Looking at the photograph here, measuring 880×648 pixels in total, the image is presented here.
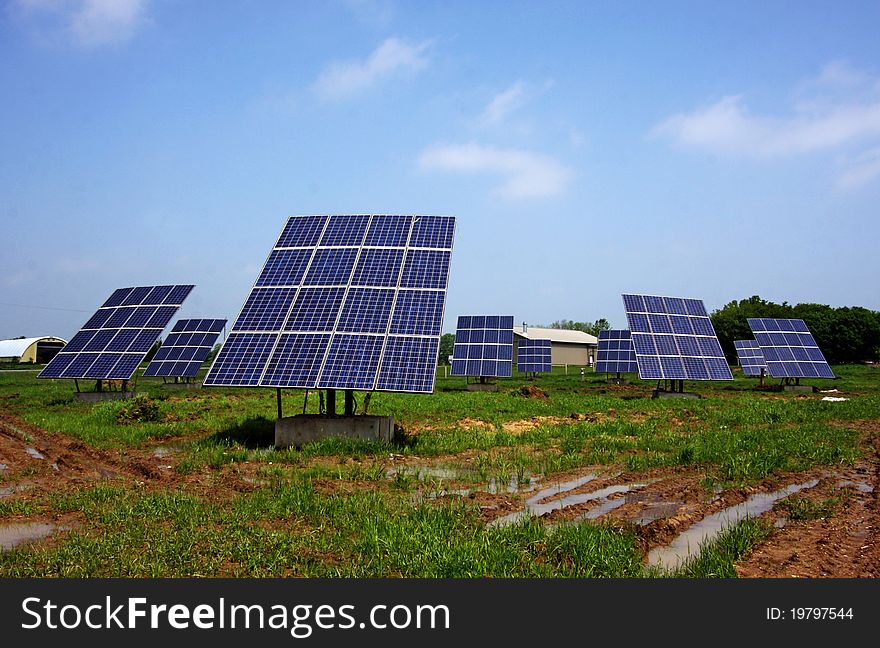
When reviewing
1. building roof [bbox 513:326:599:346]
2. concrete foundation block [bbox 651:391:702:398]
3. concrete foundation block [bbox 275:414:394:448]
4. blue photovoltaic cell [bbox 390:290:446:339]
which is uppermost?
building roof [bbox 513:326:599:346]

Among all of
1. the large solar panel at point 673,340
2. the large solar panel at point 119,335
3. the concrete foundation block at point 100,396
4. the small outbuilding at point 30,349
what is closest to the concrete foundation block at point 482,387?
the large solar panel at point 673,340

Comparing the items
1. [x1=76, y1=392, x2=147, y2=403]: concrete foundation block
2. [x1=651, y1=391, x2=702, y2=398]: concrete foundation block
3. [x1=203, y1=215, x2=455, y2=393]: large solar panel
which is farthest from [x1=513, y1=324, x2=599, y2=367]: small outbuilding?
[x1=203, y1=215, x2=455, y2=393]: large solar panel

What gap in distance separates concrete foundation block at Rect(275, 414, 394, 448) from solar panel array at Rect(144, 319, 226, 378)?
25.4 m

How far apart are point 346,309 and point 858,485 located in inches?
441

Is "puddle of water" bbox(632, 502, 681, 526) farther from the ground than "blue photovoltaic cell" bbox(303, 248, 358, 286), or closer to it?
closer to it

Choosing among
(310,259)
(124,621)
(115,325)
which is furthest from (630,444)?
(115,325)

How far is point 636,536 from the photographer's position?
8.13 metres

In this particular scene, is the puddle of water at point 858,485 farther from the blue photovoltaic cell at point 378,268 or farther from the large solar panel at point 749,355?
the large solar panel at point 749,355

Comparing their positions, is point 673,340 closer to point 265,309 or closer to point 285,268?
point 285,268

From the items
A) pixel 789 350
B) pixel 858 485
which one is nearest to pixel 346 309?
pixel 858 485

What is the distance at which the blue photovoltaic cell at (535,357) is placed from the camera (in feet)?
179

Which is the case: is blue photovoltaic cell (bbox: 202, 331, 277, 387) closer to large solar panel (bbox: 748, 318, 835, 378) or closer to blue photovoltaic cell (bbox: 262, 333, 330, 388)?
blue photovoltaic cell (bbox: 262, 333, 330, 388)

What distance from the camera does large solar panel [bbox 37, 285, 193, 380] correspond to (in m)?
28.3

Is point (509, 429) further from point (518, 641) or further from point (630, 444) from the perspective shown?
point (518, 641)
